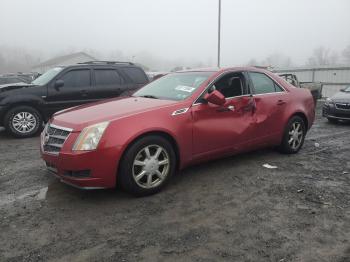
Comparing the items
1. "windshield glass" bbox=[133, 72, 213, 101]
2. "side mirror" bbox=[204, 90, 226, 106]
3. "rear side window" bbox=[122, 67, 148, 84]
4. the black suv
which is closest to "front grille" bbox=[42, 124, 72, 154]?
"windshield glass" bbox=[133, 72, 213, 101]

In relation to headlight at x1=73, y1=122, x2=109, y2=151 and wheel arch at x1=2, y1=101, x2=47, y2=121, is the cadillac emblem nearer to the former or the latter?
headlight at x1=73, y1=122, x2=109, y2=151

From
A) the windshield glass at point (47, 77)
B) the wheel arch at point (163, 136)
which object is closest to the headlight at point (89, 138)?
the wheel arch at point (163, 136)

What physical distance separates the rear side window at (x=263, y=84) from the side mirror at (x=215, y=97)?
1097mm

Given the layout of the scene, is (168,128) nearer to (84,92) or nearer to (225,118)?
(225,118)

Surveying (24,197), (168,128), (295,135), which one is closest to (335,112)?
(295,135)

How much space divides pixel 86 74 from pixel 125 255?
6850mm

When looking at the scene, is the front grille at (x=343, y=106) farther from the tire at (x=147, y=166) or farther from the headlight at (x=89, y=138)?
the headlight at (x=89, y=138)

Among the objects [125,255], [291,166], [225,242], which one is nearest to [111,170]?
[125,255]

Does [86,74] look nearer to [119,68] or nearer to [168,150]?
[119,68]

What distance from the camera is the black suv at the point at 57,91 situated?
823 cm

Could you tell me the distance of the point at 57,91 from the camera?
8.64 metres

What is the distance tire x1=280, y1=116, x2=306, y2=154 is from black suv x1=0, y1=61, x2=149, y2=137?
12.8ft

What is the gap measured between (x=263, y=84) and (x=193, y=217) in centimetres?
288

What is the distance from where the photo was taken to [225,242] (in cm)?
324
